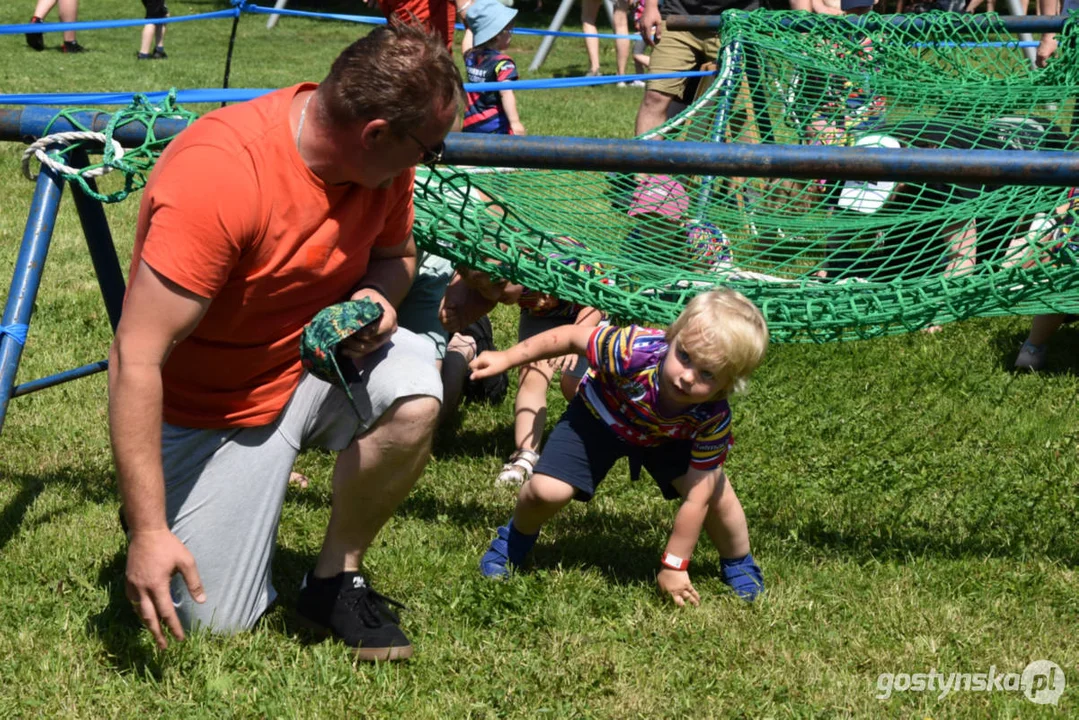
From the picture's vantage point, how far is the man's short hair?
2359 mm

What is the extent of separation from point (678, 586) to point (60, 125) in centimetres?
196

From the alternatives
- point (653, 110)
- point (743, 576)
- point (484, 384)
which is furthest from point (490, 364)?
point (653, 110)

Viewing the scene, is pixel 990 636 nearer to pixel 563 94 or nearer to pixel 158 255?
pixel 158 255

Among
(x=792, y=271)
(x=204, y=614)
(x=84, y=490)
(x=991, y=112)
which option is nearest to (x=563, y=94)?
(x=991, y=112)

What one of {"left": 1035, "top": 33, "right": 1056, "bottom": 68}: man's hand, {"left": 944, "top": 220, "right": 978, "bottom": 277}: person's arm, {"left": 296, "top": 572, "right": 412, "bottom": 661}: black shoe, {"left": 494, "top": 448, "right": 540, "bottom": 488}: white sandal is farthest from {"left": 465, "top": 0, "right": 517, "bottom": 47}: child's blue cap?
{"left": 296, "top": 572, "right": 412, "bottom": 661}: black shoe

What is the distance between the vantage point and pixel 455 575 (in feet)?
10.8

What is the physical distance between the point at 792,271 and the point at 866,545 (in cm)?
142

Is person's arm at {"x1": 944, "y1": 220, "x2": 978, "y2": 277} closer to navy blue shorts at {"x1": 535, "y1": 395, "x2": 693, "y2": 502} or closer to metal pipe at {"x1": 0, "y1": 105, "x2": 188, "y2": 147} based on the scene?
navy blue shorts at {"x1": 535, "y1": 395, "x2": 693, "y2": 502}

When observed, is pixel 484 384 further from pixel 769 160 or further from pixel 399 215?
pixel 769 160

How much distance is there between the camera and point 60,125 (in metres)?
2.89

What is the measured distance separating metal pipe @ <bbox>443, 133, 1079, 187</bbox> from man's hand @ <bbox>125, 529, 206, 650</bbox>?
41.9 inches

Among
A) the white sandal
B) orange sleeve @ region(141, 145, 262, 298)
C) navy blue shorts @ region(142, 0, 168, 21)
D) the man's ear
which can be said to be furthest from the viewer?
navy blue shorts @ region(142, 0, 168, 21)

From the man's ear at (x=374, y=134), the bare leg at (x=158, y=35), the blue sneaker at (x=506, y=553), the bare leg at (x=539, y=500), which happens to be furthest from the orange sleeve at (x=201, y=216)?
the bare leg at (x=158, y=35)

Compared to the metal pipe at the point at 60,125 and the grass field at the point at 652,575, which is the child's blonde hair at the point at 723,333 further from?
the metal pipe at the point at 60,125
